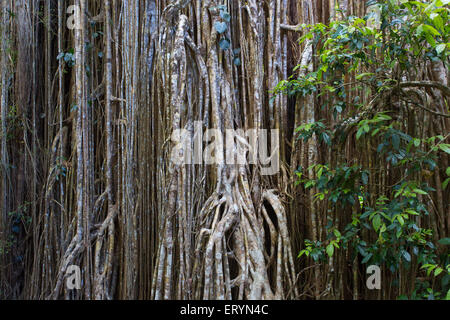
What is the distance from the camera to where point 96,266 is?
2562mm

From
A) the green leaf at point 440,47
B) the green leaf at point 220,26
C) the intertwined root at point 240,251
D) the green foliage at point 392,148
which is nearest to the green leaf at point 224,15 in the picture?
the green leaf at point 220,26

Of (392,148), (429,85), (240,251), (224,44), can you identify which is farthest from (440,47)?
(240,251)

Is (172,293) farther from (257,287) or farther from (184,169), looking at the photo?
(184,169)

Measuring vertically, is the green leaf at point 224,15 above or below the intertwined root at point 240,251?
above

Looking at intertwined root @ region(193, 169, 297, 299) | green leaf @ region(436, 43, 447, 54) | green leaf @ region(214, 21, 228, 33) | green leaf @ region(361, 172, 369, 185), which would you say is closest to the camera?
green leaf @ region(436, 43, 447, 54)

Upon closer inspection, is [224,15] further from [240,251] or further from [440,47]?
[240,251]

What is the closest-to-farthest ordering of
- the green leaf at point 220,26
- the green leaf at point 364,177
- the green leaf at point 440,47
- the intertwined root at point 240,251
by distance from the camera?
the green leaf at point 440,47 → the green leaf at point 364,177 → the intertwined root at point 240,251 → the green leaf at point 220,26

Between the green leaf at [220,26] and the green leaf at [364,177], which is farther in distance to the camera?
the green leaf at [220,26]

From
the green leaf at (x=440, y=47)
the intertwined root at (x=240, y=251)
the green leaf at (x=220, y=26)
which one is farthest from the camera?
the green leaf at (x=220, y=26)

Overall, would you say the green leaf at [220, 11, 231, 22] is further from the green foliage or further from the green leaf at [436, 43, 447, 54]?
the green leaf at [436, 43, 447, 54]

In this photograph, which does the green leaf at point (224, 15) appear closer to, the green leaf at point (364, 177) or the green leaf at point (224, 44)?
the green leaf at point (224, 44)

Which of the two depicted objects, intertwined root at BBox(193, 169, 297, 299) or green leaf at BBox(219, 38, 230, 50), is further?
green leaf at BBox(219, 38, 230, 50)

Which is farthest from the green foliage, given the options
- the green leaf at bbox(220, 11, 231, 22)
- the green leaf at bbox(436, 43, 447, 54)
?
the green leaf at bbox(220, 11, 231, 22)
